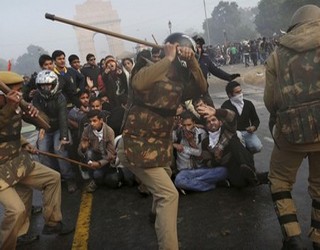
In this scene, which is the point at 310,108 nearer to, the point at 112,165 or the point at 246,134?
the point at 246,134

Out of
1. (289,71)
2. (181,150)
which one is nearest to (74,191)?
(181,150)

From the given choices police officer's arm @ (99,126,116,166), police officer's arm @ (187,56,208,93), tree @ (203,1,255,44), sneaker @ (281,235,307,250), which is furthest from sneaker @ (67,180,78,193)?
tree @ (203,1,255,44)

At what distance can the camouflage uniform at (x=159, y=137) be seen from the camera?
9.41ft

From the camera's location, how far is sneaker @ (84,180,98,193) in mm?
5219

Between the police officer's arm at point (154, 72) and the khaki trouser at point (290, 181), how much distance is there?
120 centimetres

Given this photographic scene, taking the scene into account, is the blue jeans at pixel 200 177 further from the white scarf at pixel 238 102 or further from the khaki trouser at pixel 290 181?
the khaki trouser at pixel 290 181

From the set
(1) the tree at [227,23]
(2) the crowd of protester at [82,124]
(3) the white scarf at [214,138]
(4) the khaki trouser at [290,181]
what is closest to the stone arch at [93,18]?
(1) the tree at [227,23]

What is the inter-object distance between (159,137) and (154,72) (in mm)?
603

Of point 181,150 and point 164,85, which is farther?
point 181,150

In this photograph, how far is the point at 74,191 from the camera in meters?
5.32

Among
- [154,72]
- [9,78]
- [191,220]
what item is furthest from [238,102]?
[9,78]

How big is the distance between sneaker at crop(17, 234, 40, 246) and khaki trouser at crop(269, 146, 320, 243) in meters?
2.46

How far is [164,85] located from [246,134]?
258 cm

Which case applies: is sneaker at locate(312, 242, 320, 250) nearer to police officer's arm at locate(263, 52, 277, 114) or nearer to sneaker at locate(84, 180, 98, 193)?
police officer's arm at locate(263, 52, 277, 114)
